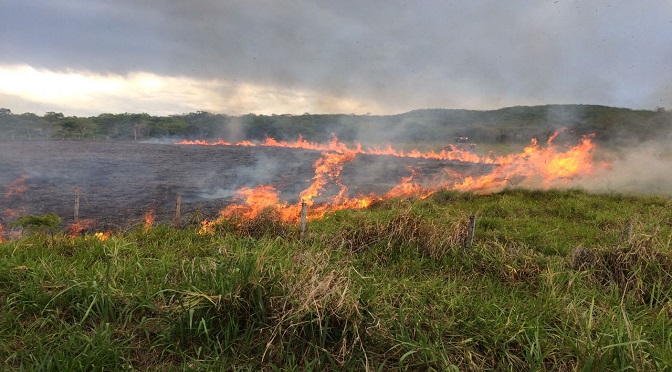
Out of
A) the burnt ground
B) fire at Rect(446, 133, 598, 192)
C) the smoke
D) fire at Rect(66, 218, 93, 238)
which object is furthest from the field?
the smoke

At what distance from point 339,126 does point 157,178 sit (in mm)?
77586

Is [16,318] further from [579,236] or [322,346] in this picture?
[579,236]

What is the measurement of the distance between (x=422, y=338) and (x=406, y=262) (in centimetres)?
373

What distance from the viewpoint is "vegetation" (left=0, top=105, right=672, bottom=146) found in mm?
79125

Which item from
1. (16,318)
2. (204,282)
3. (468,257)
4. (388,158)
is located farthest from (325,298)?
(388,158)

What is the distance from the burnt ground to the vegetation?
35126 mm

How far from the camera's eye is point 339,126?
Answer: 104m

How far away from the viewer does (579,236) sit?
1104cm

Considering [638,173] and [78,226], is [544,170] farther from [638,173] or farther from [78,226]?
[78,226]

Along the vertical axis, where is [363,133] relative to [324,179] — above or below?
above

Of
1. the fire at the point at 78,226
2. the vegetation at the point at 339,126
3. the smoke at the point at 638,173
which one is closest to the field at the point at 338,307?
the fire at the point at 78,226

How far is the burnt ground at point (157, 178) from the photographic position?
19.3 m

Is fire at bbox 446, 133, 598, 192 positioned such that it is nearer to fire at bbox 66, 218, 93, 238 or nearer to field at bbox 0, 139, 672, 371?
field at bbox 0, 139, 672, 371

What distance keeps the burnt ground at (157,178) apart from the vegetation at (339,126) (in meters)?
35.1
